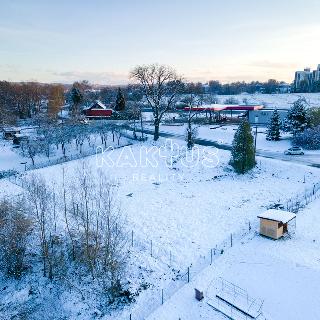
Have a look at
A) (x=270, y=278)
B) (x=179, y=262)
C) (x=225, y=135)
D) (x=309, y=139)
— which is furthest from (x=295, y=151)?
(x=179, y=262)

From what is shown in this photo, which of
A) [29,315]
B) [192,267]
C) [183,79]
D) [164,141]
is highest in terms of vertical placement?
[183,79]

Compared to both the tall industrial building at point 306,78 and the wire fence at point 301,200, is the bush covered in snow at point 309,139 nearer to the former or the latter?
the wire fence at point 301,200

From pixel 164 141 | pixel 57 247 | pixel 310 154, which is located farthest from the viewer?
pixel 164 141

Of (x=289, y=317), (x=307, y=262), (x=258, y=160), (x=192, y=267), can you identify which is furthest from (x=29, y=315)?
(x=258, y=160)

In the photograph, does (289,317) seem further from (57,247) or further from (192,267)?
(57,247)

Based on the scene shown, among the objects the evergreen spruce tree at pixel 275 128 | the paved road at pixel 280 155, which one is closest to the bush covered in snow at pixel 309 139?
the paved road at pixel 280 155
